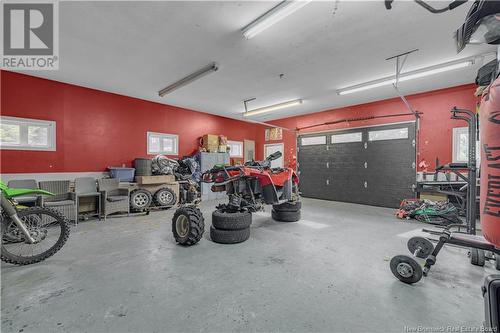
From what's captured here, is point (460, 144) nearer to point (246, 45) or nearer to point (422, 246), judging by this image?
point (422, 246)

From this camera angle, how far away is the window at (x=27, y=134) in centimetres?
452

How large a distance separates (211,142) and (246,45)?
4729 mm

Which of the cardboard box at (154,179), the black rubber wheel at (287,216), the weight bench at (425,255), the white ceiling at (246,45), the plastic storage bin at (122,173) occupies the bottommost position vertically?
the black rubber wheel at (287,216)

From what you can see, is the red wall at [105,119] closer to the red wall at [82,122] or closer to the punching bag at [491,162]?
the red wall at [82,122]

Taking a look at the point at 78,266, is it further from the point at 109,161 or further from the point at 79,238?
the point at 109,161

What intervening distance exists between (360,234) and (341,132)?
474 cm

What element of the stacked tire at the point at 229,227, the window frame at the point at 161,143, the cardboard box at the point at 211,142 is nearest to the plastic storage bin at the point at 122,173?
the window frame at the point at 161,143

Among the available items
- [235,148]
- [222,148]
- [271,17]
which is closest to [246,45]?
[271,17]

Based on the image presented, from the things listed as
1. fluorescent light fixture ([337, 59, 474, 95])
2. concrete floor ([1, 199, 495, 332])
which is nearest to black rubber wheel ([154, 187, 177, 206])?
concrete floor ([1, 199, 495, 332])

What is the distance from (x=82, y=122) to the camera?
546 cm

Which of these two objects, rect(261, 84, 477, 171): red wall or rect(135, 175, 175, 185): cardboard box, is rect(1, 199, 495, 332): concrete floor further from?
rect(261, 84, 477, 171): red wall

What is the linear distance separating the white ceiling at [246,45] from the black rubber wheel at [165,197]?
2.84m

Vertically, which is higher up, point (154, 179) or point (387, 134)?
point (387, 134)

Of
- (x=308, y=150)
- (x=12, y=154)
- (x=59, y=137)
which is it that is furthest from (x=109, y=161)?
(x=308, y=150)
